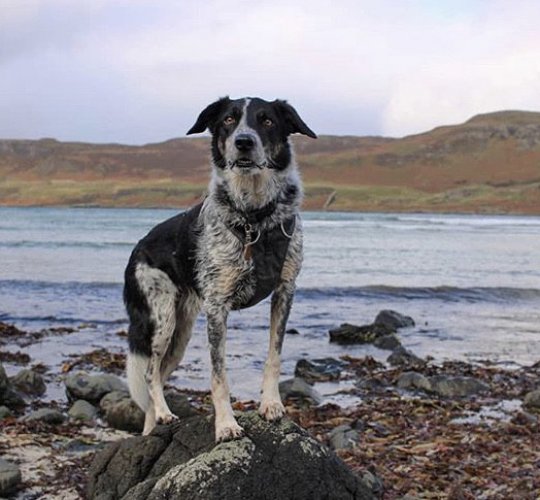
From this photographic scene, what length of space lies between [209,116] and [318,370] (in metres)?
7.72

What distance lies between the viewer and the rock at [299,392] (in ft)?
32.6

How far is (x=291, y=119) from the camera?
4.64 meters

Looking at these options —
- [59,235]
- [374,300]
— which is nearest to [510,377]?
[374,300]

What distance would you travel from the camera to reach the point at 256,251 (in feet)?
15.3

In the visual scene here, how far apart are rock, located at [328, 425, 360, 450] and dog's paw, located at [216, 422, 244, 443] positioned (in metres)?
3.10

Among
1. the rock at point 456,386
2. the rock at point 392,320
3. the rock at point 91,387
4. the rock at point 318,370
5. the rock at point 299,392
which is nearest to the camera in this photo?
the rock at point 91,387

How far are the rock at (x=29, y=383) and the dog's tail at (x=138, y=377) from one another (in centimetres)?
482

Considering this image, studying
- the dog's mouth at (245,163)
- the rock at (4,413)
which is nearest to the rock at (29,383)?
the rock at (4,413)

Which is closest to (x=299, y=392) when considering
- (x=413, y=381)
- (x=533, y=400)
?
(x=413, y=381)

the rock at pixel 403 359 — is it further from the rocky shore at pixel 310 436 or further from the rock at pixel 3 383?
the rock at pixel 3 383

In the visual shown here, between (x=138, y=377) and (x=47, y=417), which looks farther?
(x=47, y=417)

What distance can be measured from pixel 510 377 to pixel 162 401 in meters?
7.57

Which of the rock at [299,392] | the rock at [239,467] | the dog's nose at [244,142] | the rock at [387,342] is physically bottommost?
the rock at [387,342]

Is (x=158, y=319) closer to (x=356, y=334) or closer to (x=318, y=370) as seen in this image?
(x=318, y=370)
